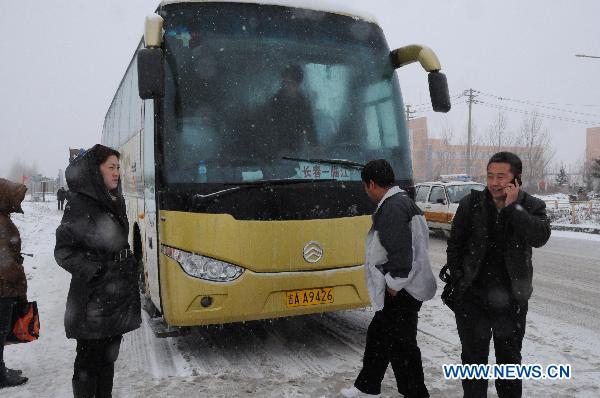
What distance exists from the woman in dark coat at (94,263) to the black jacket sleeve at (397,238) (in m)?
1.72

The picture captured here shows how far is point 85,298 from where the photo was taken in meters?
3.13

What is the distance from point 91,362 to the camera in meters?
3.24

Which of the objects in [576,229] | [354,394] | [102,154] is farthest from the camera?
[576,229]

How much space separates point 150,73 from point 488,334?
3.36 meters

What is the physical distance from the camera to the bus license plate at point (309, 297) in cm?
464

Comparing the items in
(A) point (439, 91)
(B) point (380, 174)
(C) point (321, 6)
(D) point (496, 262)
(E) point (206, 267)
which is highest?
(C) point (321, 6)

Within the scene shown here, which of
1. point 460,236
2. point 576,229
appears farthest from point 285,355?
point 576,229

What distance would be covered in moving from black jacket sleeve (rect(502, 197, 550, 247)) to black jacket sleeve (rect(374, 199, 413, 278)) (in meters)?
0.66

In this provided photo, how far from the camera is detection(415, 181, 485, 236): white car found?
603 inches

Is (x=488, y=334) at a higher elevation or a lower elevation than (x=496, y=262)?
lower

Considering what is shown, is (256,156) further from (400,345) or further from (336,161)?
(400,345)

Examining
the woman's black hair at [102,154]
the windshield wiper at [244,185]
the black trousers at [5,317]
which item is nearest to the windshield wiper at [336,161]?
the windshield wiper at [244,185]

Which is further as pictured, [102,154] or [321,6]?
[321,6]

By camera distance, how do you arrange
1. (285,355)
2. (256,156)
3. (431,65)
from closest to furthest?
1. (256,156)
2. (285,355)
3. (431,65)
